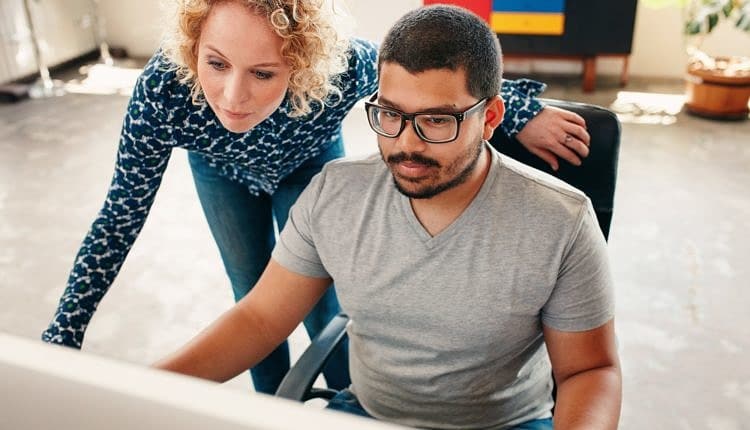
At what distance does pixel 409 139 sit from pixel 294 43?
29cm

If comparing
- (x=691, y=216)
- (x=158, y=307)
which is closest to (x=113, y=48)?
(x=158, y=307)

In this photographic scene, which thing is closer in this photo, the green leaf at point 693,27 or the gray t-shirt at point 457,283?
the gray t-shirt at point 457,283

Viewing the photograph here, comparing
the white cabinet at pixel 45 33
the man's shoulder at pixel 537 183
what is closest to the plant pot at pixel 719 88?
the man's shoulder at pixel 537 183

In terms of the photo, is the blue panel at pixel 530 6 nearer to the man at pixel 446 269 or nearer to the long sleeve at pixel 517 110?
the long sleeve at pixel 517 110

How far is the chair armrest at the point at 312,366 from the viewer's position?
50.4 inches

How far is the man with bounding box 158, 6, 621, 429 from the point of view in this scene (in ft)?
3.80

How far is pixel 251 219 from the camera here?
69.2 inches

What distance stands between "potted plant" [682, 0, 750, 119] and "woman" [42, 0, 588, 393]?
3036 mm

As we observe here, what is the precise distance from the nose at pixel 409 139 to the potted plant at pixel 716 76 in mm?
3418

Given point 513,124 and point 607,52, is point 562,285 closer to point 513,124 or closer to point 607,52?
point 513,124

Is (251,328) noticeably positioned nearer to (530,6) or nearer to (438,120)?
(438,120)

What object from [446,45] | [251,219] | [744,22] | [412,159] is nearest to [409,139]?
[412,159]

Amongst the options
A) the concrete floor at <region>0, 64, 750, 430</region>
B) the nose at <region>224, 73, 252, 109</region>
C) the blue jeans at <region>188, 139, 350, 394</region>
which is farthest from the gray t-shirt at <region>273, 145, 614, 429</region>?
the concrete floor at <region>0, 64, 750, 430</region>

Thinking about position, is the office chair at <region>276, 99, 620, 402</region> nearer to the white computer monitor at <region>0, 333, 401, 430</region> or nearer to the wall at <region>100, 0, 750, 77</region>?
the white computer monitor at <region>0, 333, 401, 430</region>
